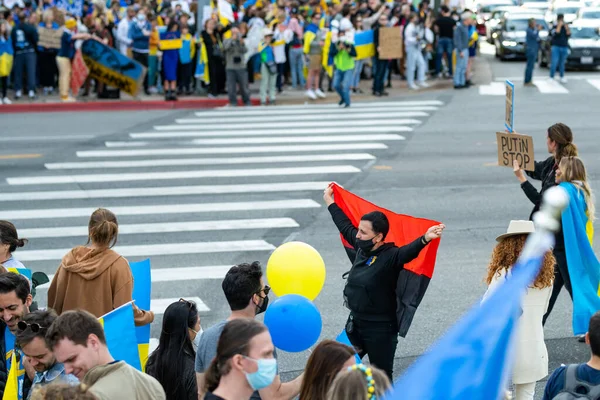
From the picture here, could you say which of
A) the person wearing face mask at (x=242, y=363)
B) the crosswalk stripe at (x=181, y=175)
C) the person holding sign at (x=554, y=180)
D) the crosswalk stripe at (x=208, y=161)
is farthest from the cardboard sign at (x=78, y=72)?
the person wearing face mask at (x=242, y=363)

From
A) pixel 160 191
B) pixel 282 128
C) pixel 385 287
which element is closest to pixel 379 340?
pixel 385 287

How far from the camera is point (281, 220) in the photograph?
1393 cm

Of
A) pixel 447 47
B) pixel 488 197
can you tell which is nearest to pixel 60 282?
pixel 488 197

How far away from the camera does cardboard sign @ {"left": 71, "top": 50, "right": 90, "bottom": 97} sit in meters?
24.5

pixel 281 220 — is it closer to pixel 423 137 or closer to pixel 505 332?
pixel 423 137

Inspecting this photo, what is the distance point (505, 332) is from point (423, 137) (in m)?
15.7

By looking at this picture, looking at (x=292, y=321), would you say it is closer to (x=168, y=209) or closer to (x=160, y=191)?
(x=168, y=209)

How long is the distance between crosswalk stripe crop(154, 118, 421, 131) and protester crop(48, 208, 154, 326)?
13.4 metres

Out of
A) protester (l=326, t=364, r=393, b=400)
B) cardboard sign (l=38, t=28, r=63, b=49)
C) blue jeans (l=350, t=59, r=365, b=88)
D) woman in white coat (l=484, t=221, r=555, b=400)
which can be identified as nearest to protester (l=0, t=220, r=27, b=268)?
woman in white coat (l=484, t=221, r=555, b=400)

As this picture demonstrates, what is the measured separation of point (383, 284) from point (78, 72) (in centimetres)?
1873

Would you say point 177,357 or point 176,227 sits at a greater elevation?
point 177,357

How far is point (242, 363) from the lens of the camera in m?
4.67

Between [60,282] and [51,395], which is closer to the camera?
[51,395]

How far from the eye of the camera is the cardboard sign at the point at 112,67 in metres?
24.6
